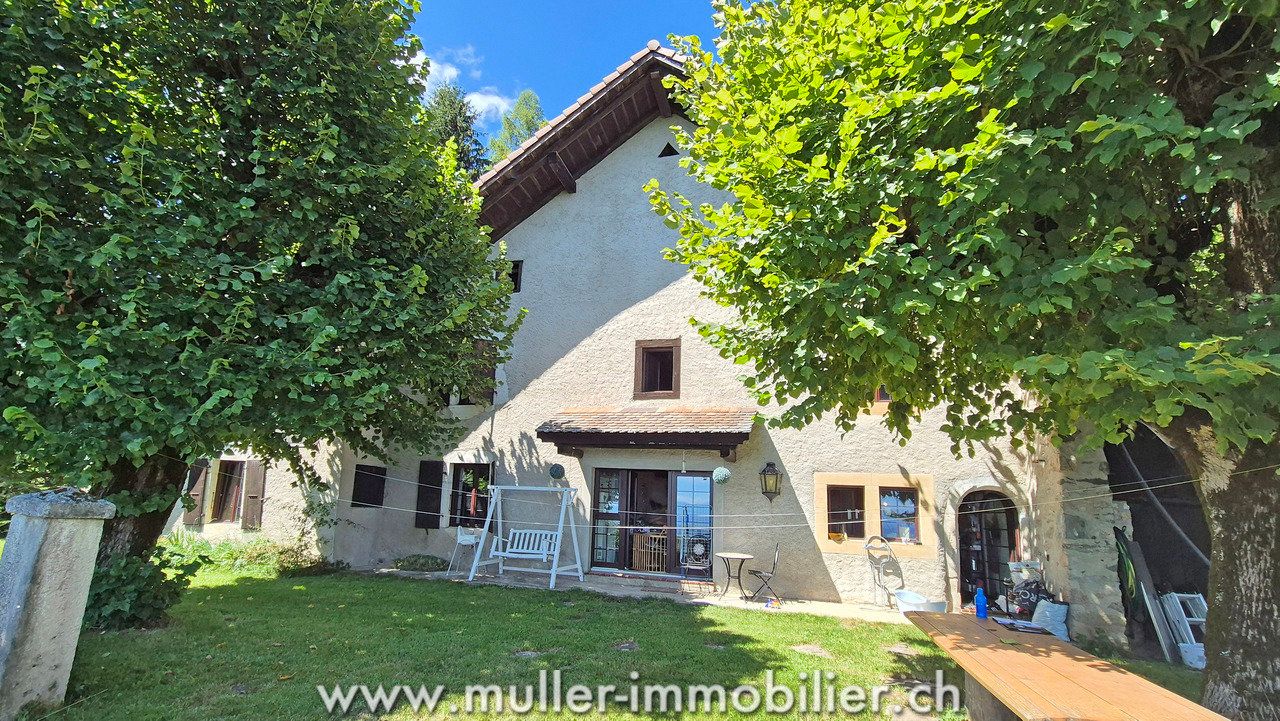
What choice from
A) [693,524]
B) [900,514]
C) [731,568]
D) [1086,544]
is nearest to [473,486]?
[693,524]

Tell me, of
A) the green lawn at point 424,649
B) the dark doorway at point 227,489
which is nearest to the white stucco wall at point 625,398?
the green lawn at point 424,649

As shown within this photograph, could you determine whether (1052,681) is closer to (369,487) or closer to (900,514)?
(900,514)

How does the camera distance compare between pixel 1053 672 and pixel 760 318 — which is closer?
pixel 1053 672

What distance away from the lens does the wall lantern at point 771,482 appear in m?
9.92

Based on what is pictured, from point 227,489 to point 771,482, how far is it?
11.9 metres

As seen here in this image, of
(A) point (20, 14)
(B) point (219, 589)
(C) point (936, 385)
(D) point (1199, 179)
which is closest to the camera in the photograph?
(D) point (1199, 179)

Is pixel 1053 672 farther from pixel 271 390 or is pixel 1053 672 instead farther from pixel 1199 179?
pixel 271 390

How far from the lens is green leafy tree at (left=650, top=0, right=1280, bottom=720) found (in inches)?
133

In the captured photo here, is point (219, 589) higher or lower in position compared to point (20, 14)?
lower

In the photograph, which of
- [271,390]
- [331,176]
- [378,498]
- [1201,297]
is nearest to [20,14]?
[331,176]

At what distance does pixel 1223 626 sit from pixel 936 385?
256 centimetres

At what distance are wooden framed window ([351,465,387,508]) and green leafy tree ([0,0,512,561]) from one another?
598 cm

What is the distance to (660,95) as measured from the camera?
39.8ft

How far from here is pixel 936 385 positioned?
573 cm
